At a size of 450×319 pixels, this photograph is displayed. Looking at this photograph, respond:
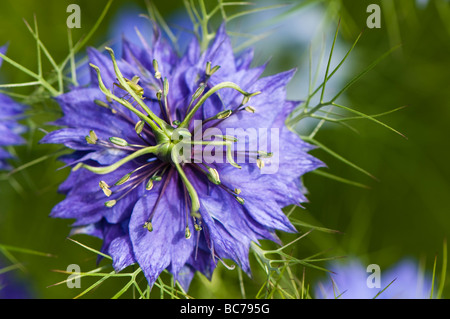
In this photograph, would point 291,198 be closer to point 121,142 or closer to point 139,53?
point 121,142

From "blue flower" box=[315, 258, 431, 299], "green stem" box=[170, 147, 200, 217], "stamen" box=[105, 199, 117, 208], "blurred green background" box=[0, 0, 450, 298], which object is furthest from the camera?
"blurred green background" box=[0, 0, 450, 298]

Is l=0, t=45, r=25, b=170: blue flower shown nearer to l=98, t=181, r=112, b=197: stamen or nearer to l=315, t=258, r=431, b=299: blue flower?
l=98, t=181, r=112, b=197: stamen

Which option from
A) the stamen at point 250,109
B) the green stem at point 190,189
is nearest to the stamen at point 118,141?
the green stem at point 190,189

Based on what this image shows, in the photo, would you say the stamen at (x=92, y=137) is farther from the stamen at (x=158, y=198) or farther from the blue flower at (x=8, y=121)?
A: the blue flower at (x=8, y=121)

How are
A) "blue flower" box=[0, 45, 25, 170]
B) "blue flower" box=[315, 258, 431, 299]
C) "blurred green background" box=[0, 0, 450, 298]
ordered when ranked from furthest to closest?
1. "blurred green background" box=[0, 0, 450, 298]
2. "blue flower" box=[315, 258, 431, 299]
3. "blue flower" box=[0, 45, 25, 170]

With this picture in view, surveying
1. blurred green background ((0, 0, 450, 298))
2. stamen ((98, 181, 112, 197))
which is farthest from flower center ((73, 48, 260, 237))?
blurred green background ((0, 0, 450, 298))

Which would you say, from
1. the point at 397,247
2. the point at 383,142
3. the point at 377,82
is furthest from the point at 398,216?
the point at 377,82

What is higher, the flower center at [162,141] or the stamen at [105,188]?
the flower center at [162,141]
